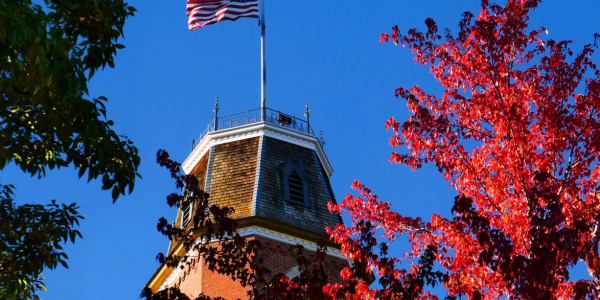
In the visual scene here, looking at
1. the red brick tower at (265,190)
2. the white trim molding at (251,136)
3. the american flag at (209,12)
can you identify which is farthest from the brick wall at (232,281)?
the american flag at (209,12)

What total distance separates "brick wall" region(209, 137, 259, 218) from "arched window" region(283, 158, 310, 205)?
3.99 feet

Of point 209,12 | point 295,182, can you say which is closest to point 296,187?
point 295,182

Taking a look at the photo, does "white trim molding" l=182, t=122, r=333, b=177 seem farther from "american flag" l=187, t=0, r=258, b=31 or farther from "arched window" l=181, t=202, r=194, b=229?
"american flag" l=187, t=0, r=258, b=31

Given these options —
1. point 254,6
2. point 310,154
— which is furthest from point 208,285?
point 254,6

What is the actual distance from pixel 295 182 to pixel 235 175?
7.17ft

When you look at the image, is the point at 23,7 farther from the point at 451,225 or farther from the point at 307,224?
the point at 307,224

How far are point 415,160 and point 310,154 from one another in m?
14.1

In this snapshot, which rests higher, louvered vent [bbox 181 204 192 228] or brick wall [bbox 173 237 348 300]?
louvered vent [bbox 181 204 192 228]

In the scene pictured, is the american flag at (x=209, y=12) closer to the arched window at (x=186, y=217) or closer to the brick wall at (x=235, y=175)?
the brick wall at (x=235, y=175)

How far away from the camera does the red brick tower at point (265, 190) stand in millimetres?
22125

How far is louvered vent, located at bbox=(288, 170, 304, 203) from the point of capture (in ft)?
81.8

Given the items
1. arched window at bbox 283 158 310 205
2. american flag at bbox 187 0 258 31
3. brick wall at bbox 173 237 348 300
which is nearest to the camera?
brick wall at bbox 173 237 348 300

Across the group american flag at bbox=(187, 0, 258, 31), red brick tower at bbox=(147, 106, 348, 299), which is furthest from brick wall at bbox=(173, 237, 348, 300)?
american flag at bbox=(187, 0, 258, 31)

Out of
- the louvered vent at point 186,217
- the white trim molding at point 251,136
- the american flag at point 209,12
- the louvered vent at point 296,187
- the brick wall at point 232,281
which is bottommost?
the brick wall at point 232,281
